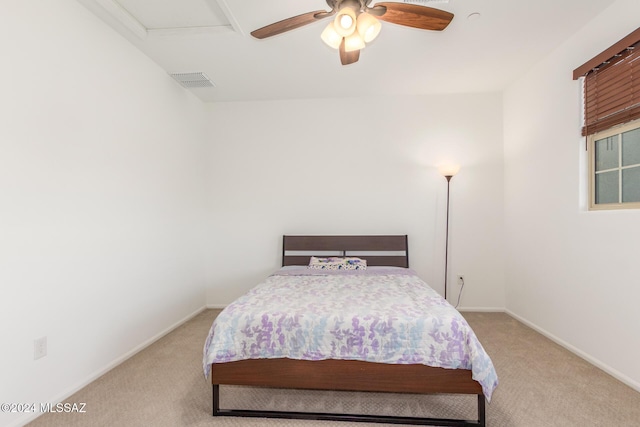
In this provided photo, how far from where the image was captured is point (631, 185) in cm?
221

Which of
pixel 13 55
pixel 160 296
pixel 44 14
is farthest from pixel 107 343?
pixel 44 14

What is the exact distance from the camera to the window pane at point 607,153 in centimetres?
234

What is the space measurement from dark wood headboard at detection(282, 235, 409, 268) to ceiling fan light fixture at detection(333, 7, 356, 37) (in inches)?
96.6

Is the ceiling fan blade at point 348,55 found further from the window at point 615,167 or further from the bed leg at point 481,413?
the bed leg at point 481,413

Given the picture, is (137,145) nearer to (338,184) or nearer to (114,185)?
(114,185)

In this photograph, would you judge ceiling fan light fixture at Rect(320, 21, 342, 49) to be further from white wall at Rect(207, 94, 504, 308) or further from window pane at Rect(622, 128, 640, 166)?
window pane at Rect(622, 128, 640, 166)

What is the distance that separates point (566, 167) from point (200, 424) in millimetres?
3398

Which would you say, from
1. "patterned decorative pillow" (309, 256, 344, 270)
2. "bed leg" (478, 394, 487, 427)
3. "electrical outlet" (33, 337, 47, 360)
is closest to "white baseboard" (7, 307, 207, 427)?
"electrical outlet" (33, 337, 47, 360)

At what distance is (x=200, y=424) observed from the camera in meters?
1.75

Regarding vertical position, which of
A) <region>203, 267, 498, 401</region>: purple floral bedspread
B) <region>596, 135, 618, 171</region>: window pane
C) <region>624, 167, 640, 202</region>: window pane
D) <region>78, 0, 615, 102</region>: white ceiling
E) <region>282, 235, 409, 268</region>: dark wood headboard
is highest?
<region>78, 0, 615, 102</region>: white ceiling

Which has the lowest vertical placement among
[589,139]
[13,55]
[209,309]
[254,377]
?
[209,309]

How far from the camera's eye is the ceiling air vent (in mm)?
3225

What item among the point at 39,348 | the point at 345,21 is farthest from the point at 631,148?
the point at 39,348

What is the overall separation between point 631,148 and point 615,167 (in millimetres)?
172
